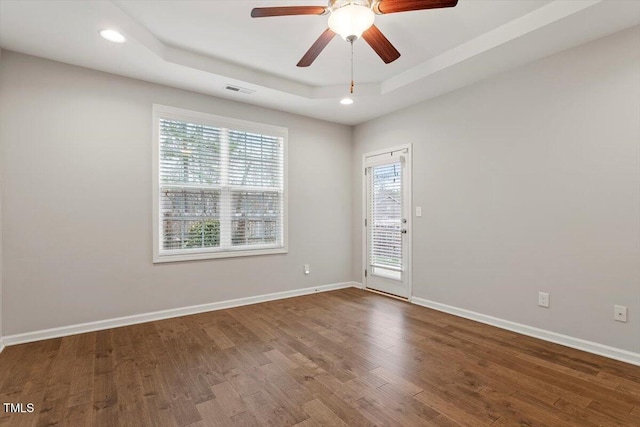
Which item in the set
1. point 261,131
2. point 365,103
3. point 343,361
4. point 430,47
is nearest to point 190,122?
point 261,131

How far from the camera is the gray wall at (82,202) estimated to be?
9.62 feet

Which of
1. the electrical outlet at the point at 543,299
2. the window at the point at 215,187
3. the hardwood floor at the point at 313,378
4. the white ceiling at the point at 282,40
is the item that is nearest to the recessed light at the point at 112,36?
the white ceiling at the point at 282,40

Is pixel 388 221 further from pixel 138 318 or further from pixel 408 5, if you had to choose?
pixel 138 318

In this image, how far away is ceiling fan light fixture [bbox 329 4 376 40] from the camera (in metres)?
1.97

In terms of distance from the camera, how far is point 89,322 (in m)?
3.21

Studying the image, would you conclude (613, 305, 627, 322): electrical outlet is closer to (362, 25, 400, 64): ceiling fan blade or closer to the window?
(362, 25, 400, 64): ceiling fan blade

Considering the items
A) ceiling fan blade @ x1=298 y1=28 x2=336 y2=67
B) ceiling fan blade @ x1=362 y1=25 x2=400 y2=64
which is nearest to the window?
ceiling fan blade @ x1=298 y1=28 x2=336 y2=67

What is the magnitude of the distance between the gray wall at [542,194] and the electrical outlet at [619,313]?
0.11 feet

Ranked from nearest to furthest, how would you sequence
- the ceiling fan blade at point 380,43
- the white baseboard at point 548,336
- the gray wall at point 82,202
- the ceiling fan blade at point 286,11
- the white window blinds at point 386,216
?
the ceiling fan blade at point 286,11
the ceiling fan blade at point 380,43
the white baseboard at point 548,336
the gray wall at point 82,202
the white window blinds at point 386,216

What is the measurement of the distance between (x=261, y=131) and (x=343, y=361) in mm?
3076

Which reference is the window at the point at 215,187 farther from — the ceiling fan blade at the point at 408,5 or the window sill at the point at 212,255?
the ceiling fan blade at the point at 408,5

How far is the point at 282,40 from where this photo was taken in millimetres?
3000

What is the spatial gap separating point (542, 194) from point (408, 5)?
2.19 metres

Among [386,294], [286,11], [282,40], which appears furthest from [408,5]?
[386,294]
